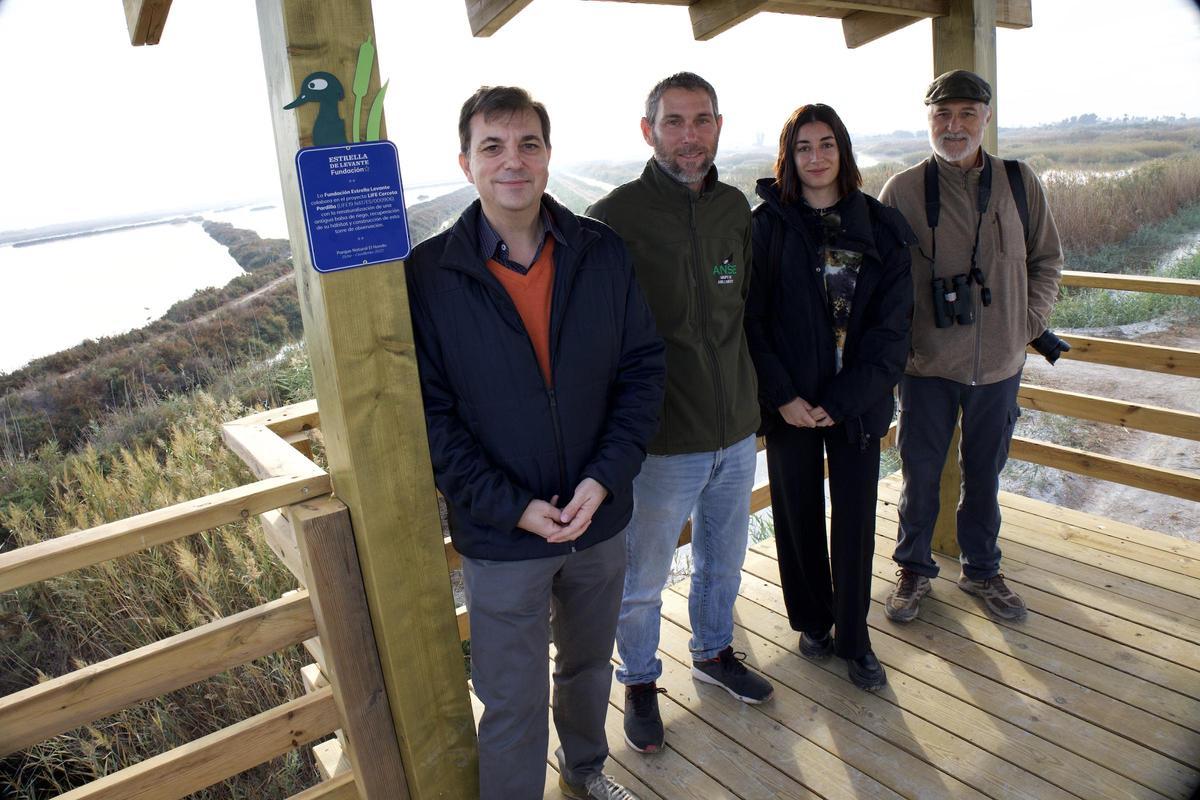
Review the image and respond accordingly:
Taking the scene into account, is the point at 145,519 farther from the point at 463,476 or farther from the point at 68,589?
the point at 68,589

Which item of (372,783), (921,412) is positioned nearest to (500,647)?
(372,783)

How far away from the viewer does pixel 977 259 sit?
8.59 ft

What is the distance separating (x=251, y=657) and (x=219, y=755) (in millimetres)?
232

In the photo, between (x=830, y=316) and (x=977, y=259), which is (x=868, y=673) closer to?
(x=830, y=316)

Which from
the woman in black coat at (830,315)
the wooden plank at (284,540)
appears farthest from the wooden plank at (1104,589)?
the wooden plank at (284,540)

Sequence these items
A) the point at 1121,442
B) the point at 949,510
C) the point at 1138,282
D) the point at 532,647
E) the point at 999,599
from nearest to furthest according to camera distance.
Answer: the point at 532,647
the point at 999,599
the point at 949,510
the point at 1138,282
the point at 1121,442

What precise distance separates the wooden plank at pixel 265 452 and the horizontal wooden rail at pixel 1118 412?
274 centimetres

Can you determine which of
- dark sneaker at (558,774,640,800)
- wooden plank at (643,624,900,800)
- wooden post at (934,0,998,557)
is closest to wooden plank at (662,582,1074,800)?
wooden plank at (643,624,900,800)

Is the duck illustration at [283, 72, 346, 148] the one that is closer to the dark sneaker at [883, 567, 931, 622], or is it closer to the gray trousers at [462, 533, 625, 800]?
the gray trousers at [462, 533, 625, 800]

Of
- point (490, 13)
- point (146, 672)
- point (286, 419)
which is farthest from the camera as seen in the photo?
point (286, 419)

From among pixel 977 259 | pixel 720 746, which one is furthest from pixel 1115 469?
pixel 720 746

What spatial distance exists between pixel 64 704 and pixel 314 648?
661mm

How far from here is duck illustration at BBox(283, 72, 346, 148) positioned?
1.45 meters

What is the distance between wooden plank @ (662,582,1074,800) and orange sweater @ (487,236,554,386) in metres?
1.51
